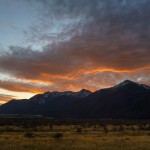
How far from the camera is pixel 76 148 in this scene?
37.3 metres

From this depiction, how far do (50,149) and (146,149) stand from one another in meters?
10.7

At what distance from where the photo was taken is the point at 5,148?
3612cm

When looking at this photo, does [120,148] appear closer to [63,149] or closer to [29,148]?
[63,149]

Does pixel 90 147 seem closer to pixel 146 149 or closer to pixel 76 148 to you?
pixel 76 148

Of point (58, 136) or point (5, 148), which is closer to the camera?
point (5, 148)

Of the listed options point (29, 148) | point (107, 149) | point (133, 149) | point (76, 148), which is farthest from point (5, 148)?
point (133, 149)

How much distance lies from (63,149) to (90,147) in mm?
3660

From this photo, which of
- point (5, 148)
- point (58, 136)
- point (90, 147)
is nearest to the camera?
point (5, 148)

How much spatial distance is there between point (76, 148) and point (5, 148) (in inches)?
300

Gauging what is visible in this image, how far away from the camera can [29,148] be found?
3669 centimetres

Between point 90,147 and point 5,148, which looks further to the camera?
point 90,147

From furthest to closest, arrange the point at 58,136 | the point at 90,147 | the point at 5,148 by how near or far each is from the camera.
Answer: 1. the point at 58,136
2. the point at 90,147
3. the point at 5,148

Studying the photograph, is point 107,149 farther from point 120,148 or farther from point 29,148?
point 29,148

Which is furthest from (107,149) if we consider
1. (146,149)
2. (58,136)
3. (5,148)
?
(58,136)
